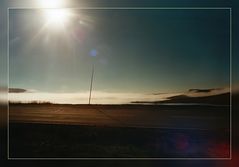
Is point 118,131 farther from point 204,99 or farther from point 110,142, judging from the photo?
point 204,99

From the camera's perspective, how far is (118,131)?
115 inches

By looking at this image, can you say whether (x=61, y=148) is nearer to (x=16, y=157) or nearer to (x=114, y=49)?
(x=16, y=157)

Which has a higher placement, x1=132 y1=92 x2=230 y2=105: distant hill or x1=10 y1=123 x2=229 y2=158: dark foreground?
x1=132 y1=92 x2=230 y2=105: distant hill

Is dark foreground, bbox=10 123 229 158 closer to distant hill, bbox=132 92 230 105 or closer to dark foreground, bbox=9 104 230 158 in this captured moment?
dark foreground, bbox=9 104 230 158

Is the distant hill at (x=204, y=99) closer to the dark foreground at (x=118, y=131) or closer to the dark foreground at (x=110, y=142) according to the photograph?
the dark foreground at (x=118, y=131)

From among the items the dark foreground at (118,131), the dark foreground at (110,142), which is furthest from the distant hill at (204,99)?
the dark foreground at (110,142)

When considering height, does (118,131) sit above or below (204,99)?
below

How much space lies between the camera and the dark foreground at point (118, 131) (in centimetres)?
291

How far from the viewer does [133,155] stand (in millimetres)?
2957

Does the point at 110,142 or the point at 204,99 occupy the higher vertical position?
the point at 204,99

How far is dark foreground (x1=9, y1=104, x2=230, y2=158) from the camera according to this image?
291 centimetres

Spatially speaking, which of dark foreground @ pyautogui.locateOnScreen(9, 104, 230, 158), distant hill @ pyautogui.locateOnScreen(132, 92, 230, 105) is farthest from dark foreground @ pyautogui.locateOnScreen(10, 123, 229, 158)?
distant hill @ pyautogui.locateOnScreen(132, 92, 230, 105)

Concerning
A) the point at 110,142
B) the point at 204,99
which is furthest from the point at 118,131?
the point at 204,99

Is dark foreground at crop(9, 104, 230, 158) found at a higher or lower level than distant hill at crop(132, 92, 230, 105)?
lower
